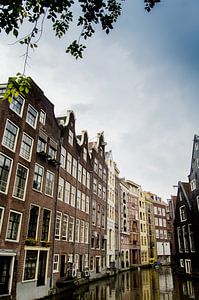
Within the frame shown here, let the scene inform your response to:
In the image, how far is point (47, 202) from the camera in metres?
22.2

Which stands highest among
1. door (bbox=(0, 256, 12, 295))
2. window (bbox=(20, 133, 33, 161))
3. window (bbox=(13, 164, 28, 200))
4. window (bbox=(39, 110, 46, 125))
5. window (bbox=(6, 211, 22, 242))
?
window (bbox=(39, 110, 46, 125))

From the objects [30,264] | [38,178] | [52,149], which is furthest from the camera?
[52,149]

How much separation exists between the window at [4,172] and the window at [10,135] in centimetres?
96

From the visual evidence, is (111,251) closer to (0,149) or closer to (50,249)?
(50,249)

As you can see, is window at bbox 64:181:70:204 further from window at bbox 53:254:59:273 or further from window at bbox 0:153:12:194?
window at bbox 0:153:12:194

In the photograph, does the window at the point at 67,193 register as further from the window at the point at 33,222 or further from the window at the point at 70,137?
the window at the point at 33,222

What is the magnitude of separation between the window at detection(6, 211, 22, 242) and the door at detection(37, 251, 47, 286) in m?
4.03

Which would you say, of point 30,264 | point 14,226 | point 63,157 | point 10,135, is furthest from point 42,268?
point 10,135

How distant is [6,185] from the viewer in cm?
1698

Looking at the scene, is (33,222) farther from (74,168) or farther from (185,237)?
(185,237)

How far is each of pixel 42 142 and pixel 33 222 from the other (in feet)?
22.7

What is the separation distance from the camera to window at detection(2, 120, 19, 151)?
1744 cm

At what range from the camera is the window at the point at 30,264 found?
59.9ft

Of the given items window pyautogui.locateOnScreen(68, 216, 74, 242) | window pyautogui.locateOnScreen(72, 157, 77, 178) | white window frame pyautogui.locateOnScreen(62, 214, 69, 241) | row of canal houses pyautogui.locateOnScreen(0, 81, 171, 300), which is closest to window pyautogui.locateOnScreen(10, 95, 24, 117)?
row of canal houses pyautogui.locateOnScreen(0, 81, 171, 300)
